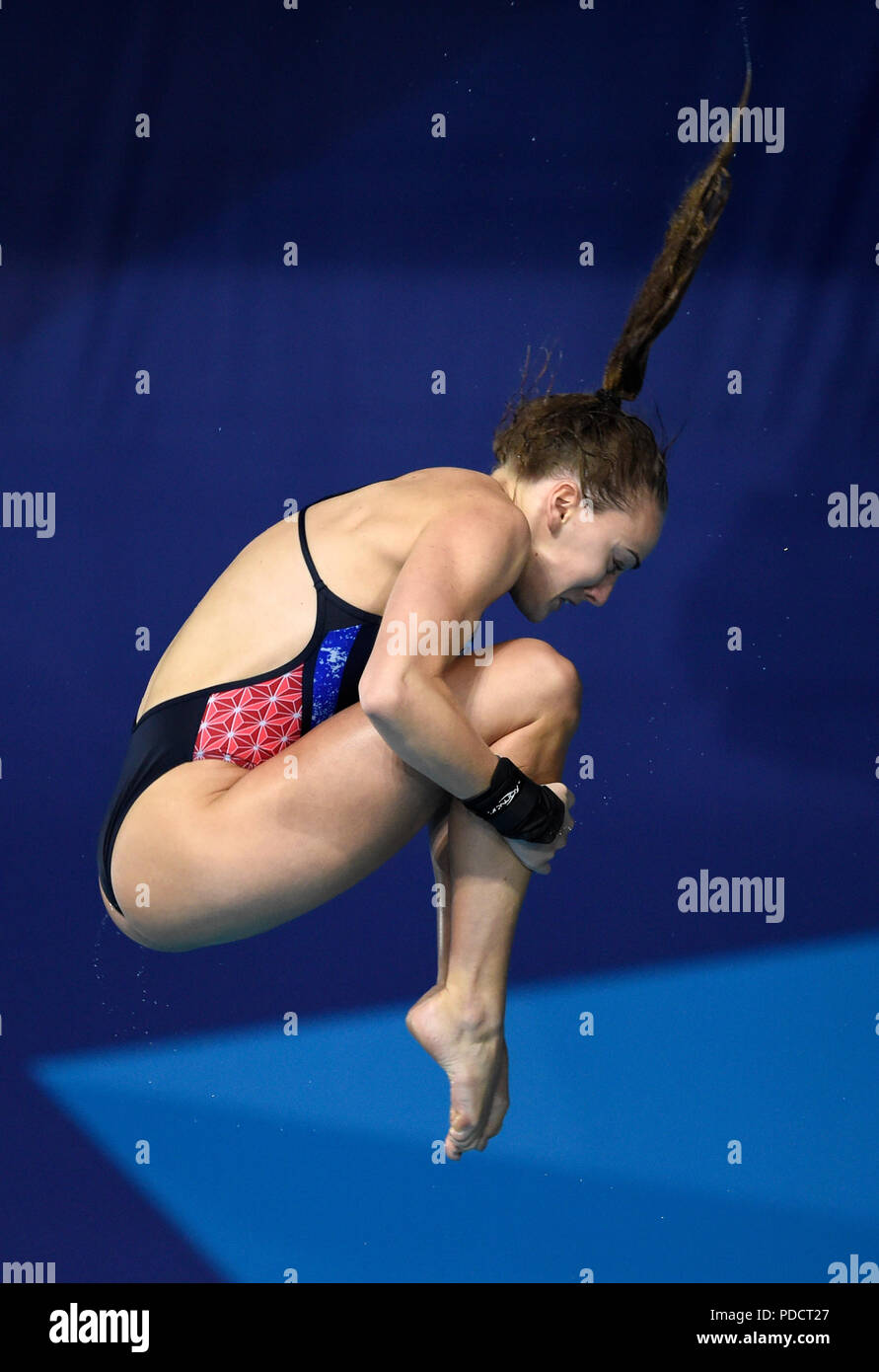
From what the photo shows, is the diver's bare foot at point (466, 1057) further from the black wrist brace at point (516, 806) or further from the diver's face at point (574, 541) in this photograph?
the diver's face at point (574, 541)

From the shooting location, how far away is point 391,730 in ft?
5.91

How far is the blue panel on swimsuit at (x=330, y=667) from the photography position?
2012 mm

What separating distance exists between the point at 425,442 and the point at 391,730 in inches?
75.1

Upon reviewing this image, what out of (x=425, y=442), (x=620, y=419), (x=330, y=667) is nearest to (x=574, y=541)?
(x=620, y=419)

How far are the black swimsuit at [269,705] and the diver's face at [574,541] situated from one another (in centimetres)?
23

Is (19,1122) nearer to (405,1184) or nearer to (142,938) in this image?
(405,1184)

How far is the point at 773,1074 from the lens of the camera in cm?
343

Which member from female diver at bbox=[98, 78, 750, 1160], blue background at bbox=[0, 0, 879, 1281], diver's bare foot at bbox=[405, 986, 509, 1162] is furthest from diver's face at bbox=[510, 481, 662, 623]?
blue background at bbox=[0, 0, 879, 1281]

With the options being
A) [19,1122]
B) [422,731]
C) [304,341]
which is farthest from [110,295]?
[422,731]

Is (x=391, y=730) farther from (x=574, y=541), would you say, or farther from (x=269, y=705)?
(x=574, y=541)

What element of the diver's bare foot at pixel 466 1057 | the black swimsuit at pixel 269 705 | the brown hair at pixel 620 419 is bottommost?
the diver's bare foot at pixel 466 1057

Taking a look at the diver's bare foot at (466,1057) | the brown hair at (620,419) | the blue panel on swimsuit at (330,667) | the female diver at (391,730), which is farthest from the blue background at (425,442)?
the blue panel on swimsuit at (330,667)

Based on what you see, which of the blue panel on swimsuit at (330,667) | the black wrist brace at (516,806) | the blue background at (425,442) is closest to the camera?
the black wrist brace at (516,806)

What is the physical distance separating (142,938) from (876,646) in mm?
2195
